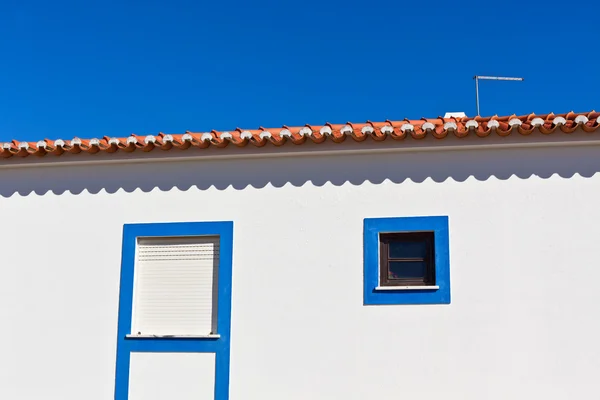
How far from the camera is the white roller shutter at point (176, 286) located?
8.47 m

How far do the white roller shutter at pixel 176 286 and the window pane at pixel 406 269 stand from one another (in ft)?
6.37

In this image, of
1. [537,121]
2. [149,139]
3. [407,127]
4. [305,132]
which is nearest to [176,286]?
[149,139]

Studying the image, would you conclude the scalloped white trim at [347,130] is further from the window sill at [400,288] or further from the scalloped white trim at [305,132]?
the window sill at [400,288]

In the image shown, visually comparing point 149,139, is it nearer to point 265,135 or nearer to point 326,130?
point 265,135

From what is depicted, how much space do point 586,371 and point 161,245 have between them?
469 centimetres

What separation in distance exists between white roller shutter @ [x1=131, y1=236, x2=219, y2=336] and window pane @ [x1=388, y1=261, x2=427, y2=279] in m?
1.94

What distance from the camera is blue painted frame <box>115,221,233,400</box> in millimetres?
8227

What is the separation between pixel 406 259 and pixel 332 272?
0.80 metres

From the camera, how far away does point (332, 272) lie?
8.16m

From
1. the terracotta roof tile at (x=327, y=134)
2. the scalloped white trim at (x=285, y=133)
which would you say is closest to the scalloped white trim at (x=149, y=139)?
the terracotta roof tile at (x=327, y=134)

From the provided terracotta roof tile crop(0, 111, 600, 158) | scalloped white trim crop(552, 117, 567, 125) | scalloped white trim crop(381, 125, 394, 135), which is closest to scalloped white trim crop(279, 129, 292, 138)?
terracotta roof tile crop(0, 111, 600, 158)

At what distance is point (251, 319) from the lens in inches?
325

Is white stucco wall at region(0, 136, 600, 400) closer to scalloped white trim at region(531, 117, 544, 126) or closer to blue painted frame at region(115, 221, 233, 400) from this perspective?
blue painted frame at region(115, 221, 233, 400)

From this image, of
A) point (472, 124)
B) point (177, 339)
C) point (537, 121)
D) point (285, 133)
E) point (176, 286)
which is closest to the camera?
point (537, 121)
